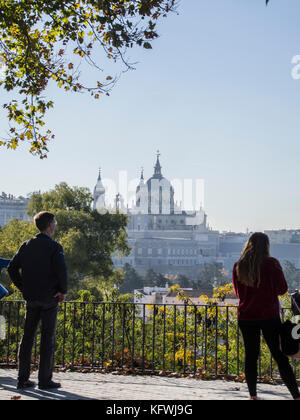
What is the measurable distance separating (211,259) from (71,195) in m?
123

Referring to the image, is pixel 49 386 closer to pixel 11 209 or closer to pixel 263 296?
pixel 263 296

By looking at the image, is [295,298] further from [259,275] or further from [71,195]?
[71,195]


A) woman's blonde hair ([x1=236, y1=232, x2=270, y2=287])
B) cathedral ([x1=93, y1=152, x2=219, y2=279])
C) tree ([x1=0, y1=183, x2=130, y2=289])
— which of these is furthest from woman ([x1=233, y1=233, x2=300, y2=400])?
cathedral ([x1=93, y1=152, x2=219, y2=279])

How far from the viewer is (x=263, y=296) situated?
390cm

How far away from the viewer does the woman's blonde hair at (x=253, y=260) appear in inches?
153

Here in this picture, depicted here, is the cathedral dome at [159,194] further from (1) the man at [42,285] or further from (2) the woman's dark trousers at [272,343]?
(2) the woman's dark trousers at [272,343]

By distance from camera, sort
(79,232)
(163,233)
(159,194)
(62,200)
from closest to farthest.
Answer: (79,232)
(62,200)
(159,194)
(163,233)

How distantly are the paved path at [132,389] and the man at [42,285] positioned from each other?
0.69 feet

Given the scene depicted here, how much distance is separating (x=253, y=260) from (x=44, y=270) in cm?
166

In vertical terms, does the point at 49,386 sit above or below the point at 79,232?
below

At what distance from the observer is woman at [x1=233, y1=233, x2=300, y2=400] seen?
153 inches

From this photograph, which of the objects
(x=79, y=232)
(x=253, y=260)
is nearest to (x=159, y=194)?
(x=79, y=232)
